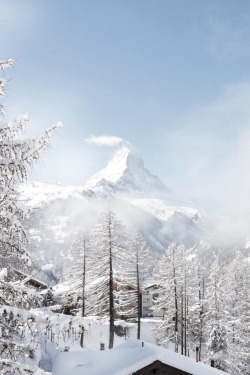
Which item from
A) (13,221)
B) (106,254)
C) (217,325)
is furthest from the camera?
(217,325)

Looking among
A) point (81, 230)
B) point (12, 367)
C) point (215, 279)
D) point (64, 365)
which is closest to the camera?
point (12, 367)

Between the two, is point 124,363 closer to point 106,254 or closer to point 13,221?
point 13,221

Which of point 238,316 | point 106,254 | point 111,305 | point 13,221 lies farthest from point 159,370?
point 238,316

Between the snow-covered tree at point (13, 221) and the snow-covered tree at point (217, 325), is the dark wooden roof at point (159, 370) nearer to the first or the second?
the snow-covered tree at point (13, 221)

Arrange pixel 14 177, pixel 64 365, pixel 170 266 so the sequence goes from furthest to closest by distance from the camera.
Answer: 1. pixel 170 266
2. pixel 64 365
3. pixel 14 177

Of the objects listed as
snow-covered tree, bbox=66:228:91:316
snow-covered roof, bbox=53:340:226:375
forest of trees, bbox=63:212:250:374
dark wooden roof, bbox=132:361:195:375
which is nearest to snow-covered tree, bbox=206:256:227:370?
forest of trees, bbox=63:212:250:374

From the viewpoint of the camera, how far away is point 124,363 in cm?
1138

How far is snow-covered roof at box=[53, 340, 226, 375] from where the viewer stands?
11055 mm

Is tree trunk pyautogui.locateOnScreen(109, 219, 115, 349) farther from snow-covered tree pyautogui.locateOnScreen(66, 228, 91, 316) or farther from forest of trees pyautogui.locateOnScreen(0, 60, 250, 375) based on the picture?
snow-covered tree pyautogui.locateOnScreen(66, 228, 91, 316)

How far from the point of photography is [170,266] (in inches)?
1438

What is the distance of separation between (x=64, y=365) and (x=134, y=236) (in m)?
23.7

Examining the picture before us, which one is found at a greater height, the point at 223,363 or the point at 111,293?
the point at 111,293

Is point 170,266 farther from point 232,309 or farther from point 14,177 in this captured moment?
point 14,177

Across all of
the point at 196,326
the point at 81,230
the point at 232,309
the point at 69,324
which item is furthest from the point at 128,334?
the point at 69,324
